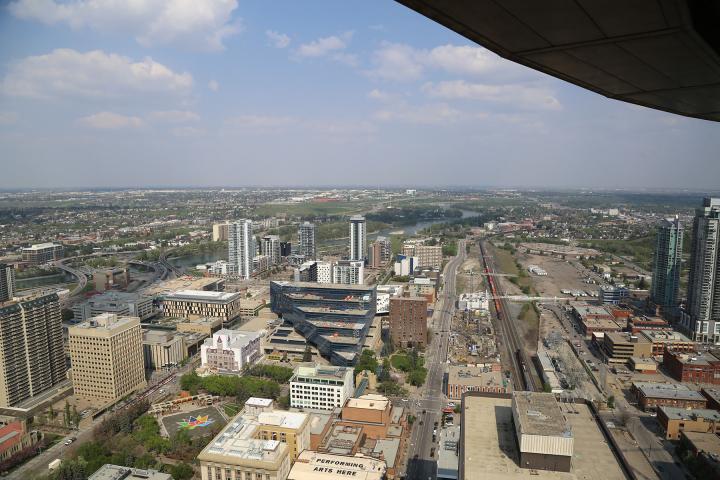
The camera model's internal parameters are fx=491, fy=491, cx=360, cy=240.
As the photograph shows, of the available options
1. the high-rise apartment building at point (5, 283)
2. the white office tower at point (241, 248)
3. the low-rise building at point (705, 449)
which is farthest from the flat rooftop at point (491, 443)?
the white office tower at point (241, 248)

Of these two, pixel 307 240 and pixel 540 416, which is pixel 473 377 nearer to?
pixel 540 416

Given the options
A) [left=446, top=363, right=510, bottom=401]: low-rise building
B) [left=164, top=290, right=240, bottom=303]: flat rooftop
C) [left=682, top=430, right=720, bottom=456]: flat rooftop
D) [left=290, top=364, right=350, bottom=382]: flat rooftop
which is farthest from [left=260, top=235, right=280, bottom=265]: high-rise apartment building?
[left=682, top=430, right=720, bottom=456]: flat rooftop

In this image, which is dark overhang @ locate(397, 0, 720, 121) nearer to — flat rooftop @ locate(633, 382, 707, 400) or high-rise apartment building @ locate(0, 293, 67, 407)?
flat rooftop @ locate(633, 382, 707, 400)

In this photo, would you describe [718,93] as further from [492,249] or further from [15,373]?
[492,249]

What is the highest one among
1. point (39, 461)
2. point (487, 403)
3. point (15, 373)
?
point (487, 403)

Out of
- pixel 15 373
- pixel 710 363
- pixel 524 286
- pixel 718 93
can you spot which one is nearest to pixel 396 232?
pixel 524 286
